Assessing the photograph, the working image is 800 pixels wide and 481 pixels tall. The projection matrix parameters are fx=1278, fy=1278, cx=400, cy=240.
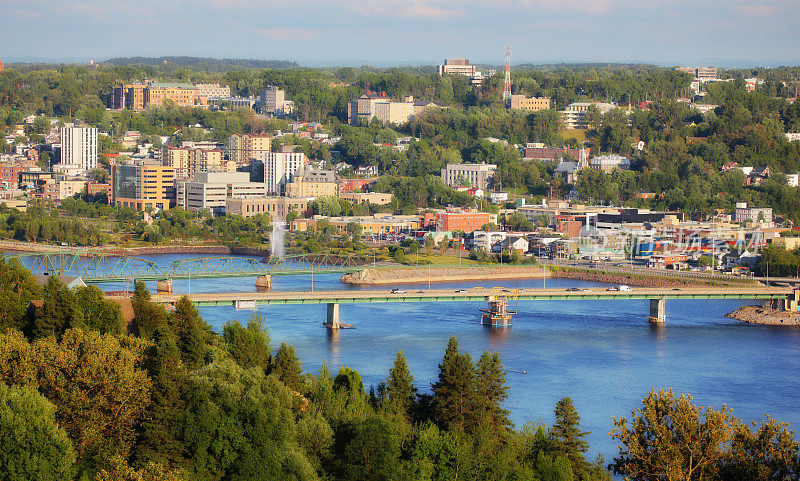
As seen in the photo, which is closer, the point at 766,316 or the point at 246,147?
the point at 766,316

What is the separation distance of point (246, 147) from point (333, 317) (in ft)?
61.4

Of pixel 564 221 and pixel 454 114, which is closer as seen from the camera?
pixel 564 221

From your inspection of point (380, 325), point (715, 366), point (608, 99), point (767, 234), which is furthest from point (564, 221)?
point (608, 99)

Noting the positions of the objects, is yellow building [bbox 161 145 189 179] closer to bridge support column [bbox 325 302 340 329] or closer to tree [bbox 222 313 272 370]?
bridge support column [bbox 325 302 340 329]

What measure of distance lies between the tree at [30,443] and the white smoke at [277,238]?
609 inches

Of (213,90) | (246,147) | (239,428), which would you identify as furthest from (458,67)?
(239,428)

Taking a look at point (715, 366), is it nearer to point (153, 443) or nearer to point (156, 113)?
point (153, 443)

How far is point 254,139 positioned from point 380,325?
18455 millimetres

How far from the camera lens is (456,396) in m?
8.61

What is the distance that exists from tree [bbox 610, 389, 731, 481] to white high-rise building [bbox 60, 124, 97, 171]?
27858mm

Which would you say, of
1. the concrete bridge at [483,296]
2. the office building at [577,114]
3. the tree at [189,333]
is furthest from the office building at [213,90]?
the tree at [189,333]

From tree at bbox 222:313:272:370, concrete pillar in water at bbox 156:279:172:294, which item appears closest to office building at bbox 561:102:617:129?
concrete pillar in water at bbox 156:279:172:294

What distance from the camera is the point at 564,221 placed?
85.1 ft

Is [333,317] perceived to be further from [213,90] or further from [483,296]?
[213,90]
